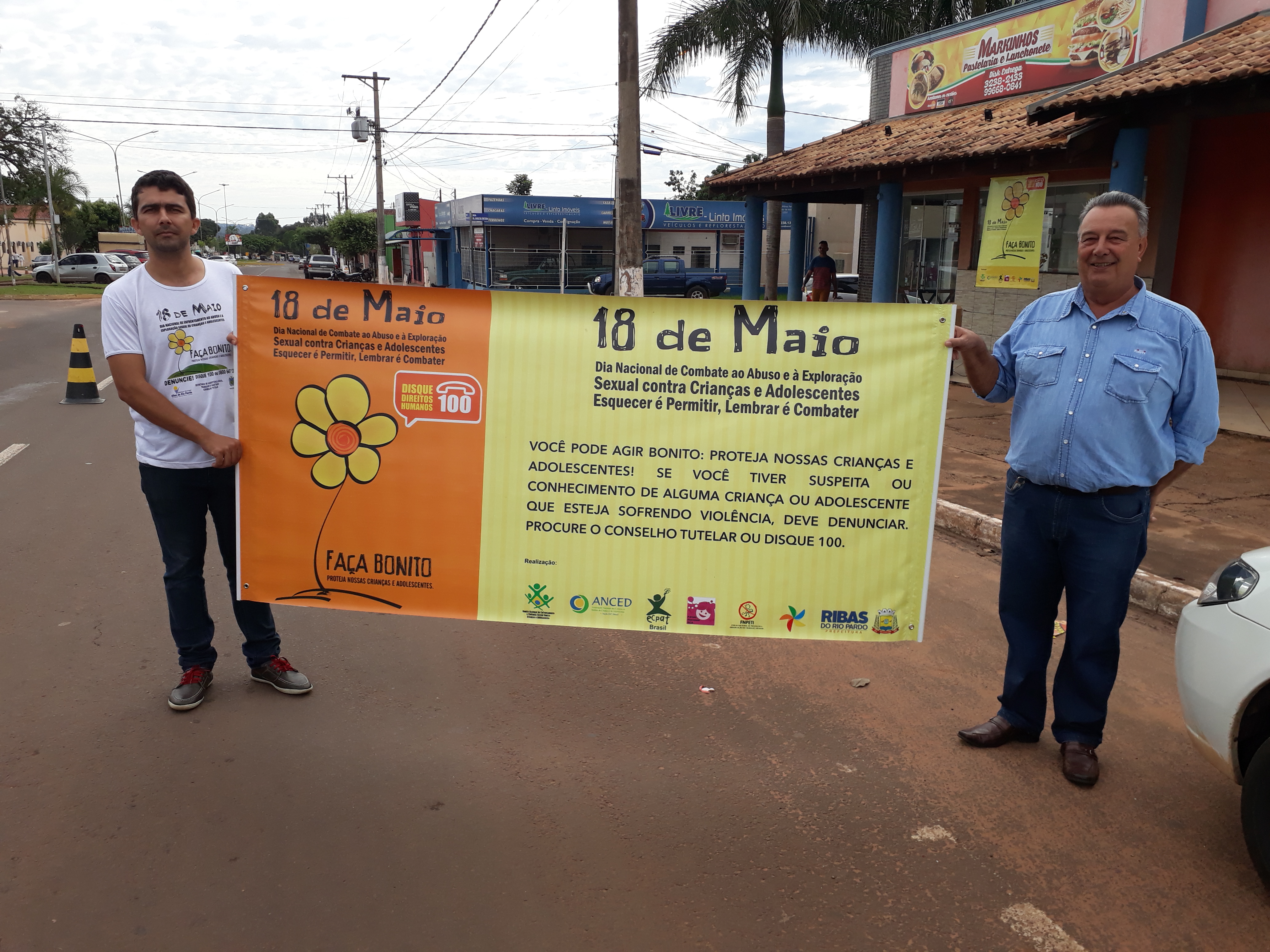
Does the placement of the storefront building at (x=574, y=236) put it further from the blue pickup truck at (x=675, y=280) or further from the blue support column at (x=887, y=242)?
the blue support column at (x=887, y=242)

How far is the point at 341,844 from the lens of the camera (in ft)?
9.99

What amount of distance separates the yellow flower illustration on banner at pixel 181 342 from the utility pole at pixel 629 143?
39.7ft

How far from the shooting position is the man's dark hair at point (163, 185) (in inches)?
143

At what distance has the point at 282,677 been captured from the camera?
4113mm

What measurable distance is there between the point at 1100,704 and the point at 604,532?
1946mm

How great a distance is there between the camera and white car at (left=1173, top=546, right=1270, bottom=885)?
111 inches

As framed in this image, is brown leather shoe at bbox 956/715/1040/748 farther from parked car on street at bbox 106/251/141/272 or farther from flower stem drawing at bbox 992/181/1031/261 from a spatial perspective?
parked car on street at bbox 106/251/141/272

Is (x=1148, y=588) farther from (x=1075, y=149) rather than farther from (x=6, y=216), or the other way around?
(x=6, y=216)

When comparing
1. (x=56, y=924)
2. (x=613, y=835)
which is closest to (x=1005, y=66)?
(x=613, y=835)

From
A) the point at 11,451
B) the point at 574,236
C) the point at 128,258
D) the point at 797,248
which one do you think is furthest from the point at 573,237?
the point at 11,451

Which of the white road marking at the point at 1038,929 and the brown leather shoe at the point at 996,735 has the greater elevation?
the brown leather shoe at the point at 996,735

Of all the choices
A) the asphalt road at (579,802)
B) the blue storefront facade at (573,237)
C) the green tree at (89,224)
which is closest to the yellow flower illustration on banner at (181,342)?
the asphalt road at (579,802)

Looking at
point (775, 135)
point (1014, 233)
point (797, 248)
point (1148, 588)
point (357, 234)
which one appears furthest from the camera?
point (357, 234)

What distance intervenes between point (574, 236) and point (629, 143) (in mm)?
32106
